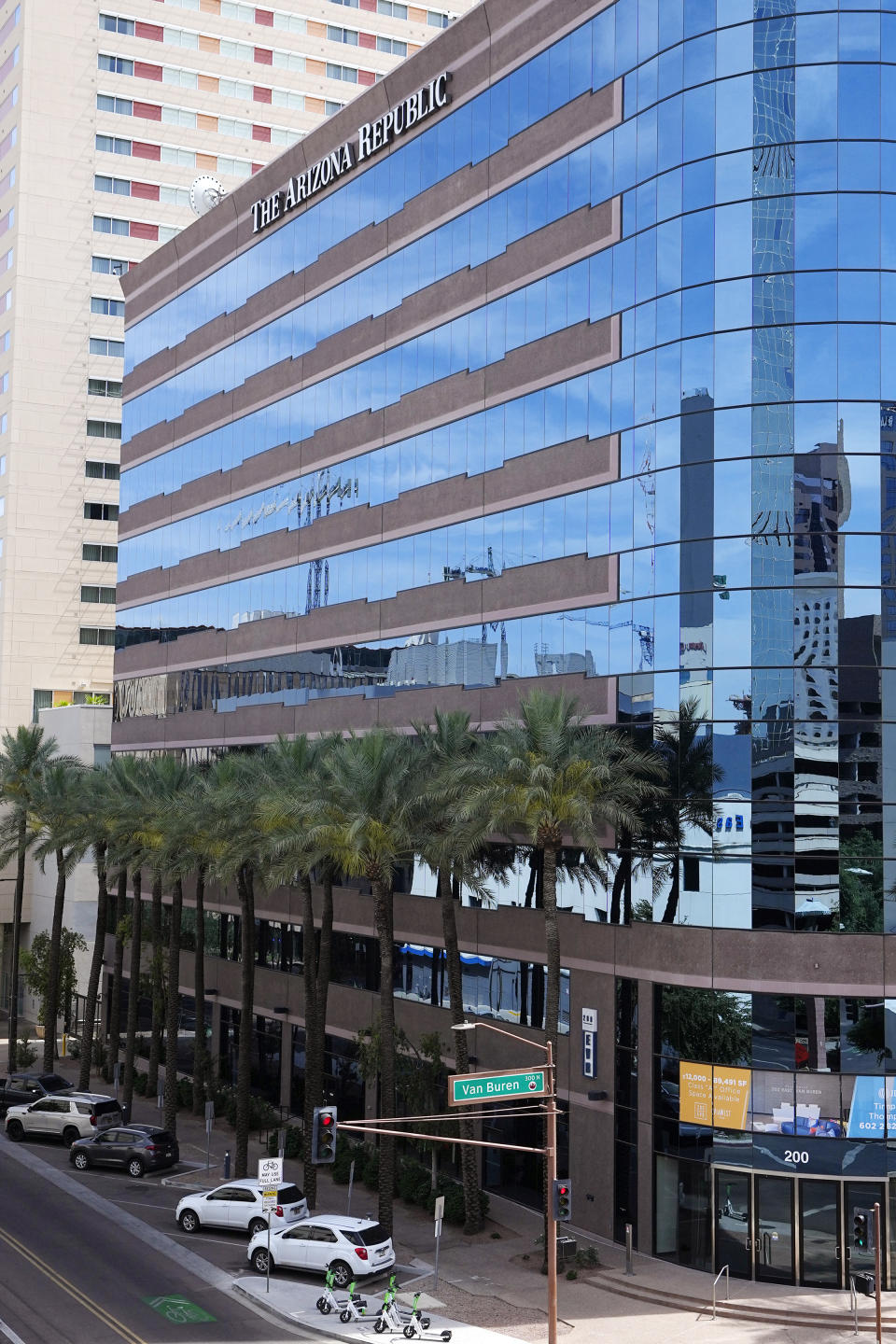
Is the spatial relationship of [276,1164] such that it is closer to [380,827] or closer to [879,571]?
[380,827]

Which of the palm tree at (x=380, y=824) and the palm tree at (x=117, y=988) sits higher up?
the palm tree at (x=380, y=824)

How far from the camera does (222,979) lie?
66.8m

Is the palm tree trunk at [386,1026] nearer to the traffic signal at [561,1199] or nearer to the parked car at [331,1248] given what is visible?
the parked car at [331,1248]

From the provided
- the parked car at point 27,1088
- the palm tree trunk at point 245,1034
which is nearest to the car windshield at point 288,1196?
the palm tree trunk at point 245,1034

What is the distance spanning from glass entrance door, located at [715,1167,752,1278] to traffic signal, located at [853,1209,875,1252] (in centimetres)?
257

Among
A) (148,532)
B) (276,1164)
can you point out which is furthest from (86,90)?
(276,1164)

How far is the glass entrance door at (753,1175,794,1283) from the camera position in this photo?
3622cm

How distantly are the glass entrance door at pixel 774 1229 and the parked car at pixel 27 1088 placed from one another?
3276cm

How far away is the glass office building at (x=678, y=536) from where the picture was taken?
36781 millimetres

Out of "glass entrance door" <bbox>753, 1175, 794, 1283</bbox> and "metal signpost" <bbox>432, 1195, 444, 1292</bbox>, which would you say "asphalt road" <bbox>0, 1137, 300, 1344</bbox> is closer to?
"metal signpost" <bbox>432, 1195, 444, 1292</bbox>

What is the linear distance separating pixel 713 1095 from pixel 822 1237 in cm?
412

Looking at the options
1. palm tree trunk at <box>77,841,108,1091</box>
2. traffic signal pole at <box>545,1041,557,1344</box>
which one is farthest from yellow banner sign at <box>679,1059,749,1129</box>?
palm tree trunk at <box>77,841,108,1091</box>

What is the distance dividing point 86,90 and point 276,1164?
81765 mm

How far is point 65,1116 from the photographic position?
55469 mm
